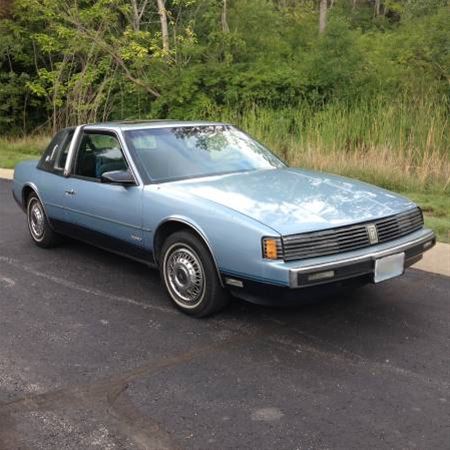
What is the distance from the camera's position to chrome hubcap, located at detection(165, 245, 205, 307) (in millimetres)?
4508

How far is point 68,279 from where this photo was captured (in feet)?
18.5

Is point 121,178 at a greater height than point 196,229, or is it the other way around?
point 121,178

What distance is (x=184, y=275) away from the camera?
4598mm

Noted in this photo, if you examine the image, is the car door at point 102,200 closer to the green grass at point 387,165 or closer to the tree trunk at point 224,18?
the green grass at point 387,165

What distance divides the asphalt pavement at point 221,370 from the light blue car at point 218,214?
0.38m

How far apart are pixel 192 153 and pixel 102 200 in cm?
89

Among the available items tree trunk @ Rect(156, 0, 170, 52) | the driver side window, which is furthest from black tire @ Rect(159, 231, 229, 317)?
tree trunk @ Rect(156, 0, 170, 52)

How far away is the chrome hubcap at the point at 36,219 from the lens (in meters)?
6.60

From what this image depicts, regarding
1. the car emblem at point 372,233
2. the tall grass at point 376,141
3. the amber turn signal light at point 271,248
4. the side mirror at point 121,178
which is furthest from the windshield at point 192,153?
the tall grass at point 376,141

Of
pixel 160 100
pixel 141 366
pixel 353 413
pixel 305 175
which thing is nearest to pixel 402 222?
pixel 305 175

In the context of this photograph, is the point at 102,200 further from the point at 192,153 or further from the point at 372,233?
the point at 372,233

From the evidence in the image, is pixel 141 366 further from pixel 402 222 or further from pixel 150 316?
pixel 402 222

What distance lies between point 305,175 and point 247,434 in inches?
108

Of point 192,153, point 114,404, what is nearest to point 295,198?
point 192,153
